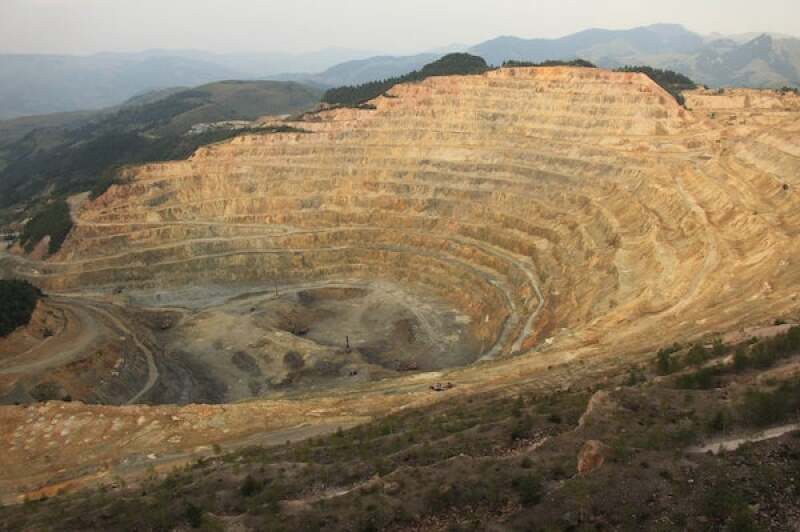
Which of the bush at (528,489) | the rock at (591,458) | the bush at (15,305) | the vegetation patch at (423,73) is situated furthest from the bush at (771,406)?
the vegetation patch at (423,73)

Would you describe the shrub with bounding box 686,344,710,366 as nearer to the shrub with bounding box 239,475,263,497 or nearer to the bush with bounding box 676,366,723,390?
the bush with bounding box 676,366,723,390

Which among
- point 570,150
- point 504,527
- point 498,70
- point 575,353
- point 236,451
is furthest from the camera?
point 498,70

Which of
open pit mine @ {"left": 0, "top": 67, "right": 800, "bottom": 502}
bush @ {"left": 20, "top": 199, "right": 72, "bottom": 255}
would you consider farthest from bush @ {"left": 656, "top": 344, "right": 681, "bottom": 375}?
bush @ {"left": 20, "top": 199, "right": 72, "bottom": 255}

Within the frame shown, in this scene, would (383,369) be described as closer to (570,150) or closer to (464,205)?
(464,205)

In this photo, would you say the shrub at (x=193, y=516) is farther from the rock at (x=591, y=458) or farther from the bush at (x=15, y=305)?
the bush at (x=15, y=305)

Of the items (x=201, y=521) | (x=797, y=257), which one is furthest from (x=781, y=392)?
(x=797, y=257)

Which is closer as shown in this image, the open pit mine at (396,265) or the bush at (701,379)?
the bush at (701,379)

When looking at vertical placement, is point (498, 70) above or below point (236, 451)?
above
